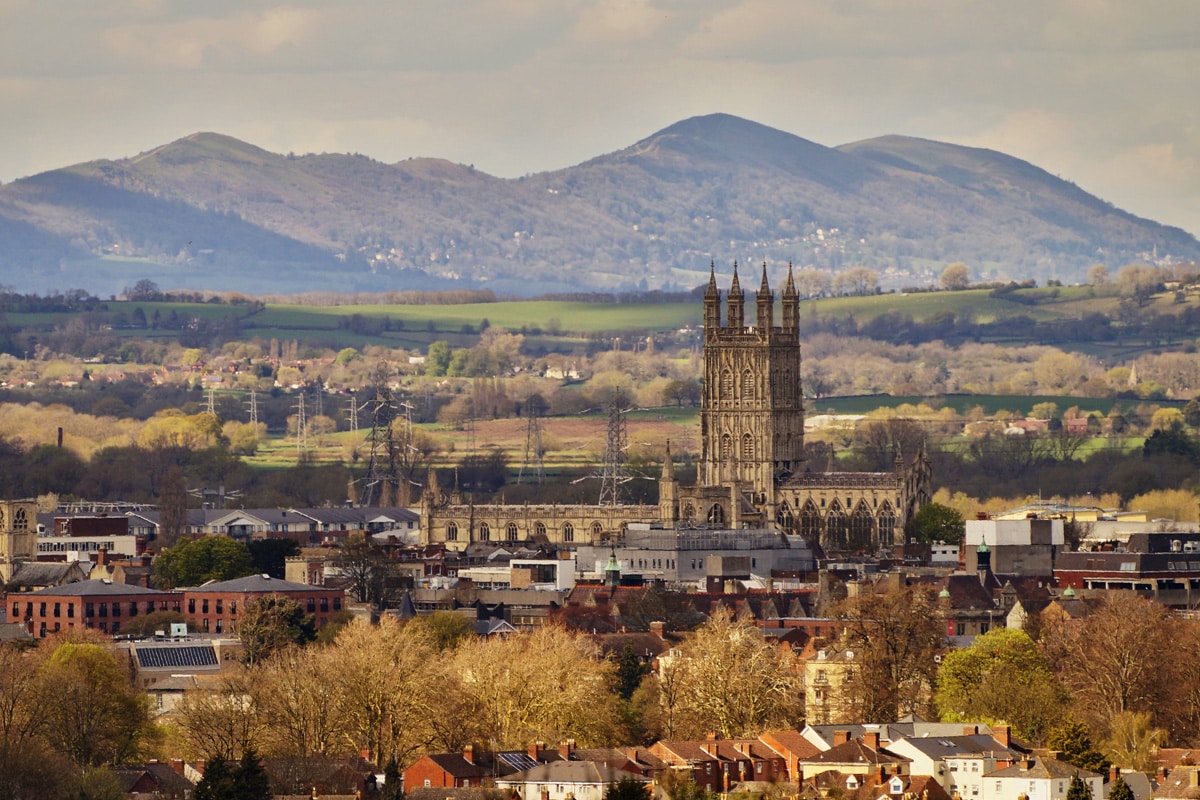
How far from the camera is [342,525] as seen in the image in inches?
7362

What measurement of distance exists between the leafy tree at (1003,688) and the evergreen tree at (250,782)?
21771 millimetres

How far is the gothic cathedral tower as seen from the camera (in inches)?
7028

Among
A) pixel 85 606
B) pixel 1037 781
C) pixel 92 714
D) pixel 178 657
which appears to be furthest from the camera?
pixel 85 606

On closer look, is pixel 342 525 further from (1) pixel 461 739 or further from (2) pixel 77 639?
(1) pixel 461 739

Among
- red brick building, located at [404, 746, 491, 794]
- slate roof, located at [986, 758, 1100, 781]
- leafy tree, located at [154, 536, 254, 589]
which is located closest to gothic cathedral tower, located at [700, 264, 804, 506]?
leafy tree, located at [154, 536, 254, 589]

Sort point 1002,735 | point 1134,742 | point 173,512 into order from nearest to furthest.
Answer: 1. point 1002,735
2. point 1134,742
3. point 173,512

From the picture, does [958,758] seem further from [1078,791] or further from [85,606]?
[85,606]

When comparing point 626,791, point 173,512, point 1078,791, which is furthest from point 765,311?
point 626,791

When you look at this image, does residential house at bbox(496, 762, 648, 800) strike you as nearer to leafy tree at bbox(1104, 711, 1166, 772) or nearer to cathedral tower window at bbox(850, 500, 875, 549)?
leafy tree at bbox(1104, 711, 1166, 772)

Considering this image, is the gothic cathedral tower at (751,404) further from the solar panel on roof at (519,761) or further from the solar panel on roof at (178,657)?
the solar panel on roof at (519,761)

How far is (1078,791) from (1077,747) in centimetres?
826

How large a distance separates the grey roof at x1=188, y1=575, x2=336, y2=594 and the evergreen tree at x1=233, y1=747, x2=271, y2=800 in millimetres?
53620

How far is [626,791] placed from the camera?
236ft

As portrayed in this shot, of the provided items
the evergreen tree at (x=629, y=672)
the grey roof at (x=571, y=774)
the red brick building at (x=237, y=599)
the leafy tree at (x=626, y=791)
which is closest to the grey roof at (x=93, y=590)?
the red brick building at (x=237, y=599)
